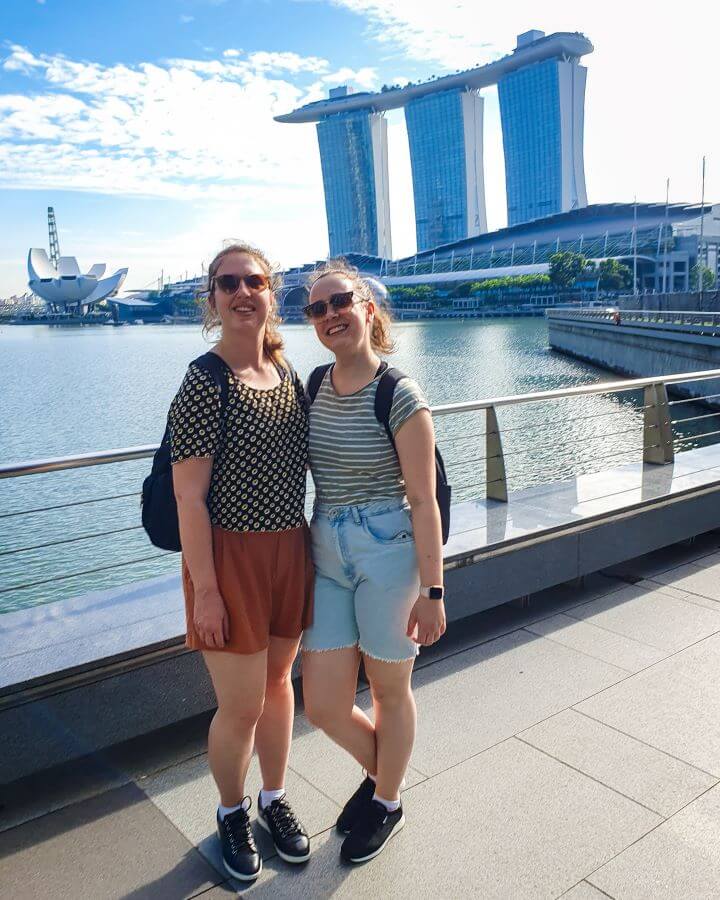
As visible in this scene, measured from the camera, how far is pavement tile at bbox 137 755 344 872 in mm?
2367

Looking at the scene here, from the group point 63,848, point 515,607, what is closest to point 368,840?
point 63,848

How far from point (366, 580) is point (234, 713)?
0.48 meters

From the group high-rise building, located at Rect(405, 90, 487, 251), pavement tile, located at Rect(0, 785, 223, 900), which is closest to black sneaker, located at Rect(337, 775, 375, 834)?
pavement tile, located at Rect(0, 785, 223, 900)

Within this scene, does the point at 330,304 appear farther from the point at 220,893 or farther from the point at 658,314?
the point at 658,314

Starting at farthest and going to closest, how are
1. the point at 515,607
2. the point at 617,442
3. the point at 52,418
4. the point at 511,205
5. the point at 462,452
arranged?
the point at 511,205 → the point at 52,418 → the point at 617,442 → the point at 462,452 → the point at 515,607

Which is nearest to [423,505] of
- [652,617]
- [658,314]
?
[652,617]

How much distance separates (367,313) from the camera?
7.50 feet

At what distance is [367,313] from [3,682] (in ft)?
5.02

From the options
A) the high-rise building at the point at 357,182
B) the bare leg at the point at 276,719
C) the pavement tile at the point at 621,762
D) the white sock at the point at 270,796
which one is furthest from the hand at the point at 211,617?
the high-rise building at the point at 357,182

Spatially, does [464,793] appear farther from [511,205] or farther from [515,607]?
[511,205]

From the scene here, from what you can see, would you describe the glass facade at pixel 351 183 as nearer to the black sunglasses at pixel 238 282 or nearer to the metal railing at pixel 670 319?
the metal railing at pixel 670 319

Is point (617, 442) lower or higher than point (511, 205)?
lower

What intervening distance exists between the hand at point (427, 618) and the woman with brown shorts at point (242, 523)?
29 cm

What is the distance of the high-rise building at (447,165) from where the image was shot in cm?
14150
